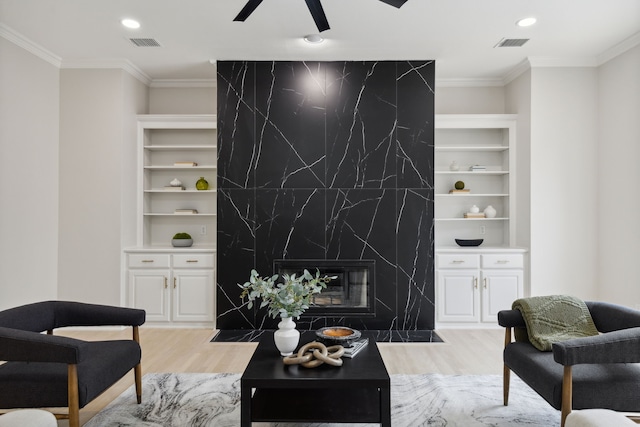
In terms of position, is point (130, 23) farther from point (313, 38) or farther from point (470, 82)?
point (470, 82)

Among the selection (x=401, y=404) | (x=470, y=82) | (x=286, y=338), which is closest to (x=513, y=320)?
(x=401, y=404)

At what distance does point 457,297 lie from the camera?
4.80 metres

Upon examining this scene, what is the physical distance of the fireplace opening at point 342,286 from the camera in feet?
15.3

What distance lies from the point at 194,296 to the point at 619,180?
457 centimetres

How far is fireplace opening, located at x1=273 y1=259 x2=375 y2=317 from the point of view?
184 inches

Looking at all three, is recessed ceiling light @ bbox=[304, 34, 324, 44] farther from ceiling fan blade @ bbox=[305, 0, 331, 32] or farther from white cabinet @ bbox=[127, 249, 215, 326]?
white cabinet @ bbox=[127, 249, 215, 326]

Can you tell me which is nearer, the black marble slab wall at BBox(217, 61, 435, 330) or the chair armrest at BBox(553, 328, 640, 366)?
the chair armrest at BBox(553, 328, 640, 366)

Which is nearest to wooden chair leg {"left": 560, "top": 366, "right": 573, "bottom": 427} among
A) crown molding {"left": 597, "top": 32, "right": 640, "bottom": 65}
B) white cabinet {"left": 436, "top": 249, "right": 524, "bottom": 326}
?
white cabinet {"left": 436, "top": 249, "right": 524, "bottom": 326}

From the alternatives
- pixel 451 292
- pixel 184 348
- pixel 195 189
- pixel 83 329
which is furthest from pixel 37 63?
pixel 451 292

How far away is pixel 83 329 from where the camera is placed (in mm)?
4738

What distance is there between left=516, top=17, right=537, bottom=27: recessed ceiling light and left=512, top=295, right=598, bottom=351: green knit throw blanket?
242cm

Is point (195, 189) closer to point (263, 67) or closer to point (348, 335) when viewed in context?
point (263, 67)

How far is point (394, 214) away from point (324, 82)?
1.61 metres

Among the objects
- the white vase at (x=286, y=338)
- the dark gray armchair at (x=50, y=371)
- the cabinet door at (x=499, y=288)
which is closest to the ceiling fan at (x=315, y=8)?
the white vase at (x=286, y=338)
